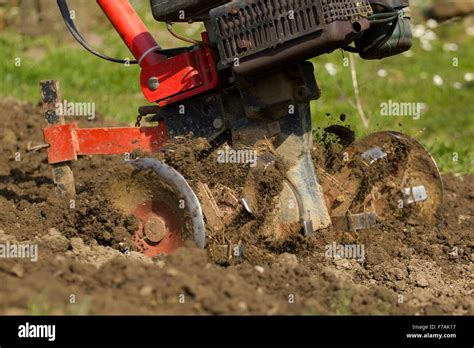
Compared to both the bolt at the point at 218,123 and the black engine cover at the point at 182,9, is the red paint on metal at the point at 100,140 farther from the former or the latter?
the black engine cover at the point at 182,9

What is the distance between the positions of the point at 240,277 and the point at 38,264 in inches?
36.9

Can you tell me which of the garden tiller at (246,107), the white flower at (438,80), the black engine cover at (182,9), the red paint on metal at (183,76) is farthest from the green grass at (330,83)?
the black engine cover at (182,9)

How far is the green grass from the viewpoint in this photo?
9.45 m

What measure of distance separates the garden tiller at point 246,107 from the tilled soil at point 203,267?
159 mm

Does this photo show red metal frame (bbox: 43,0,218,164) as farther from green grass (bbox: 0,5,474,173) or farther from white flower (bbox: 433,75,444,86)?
white flower (bbox: 433,75,444,86)

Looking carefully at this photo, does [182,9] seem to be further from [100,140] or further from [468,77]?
[468,77]

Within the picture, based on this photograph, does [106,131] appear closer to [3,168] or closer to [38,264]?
[38,264]

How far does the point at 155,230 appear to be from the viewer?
16.7ft

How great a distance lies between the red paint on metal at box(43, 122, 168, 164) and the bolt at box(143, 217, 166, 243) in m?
0.48

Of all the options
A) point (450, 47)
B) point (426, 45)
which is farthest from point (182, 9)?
point (450, 47)

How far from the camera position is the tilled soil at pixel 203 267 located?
3871 millimetres

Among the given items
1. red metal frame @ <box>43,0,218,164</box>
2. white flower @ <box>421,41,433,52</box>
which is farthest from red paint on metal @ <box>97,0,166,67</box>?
white flower @ <box>421,41,433,52</box>

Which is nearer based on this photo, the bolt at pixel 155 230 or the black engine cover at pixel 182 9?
the black engine cover at pixel 182 9
